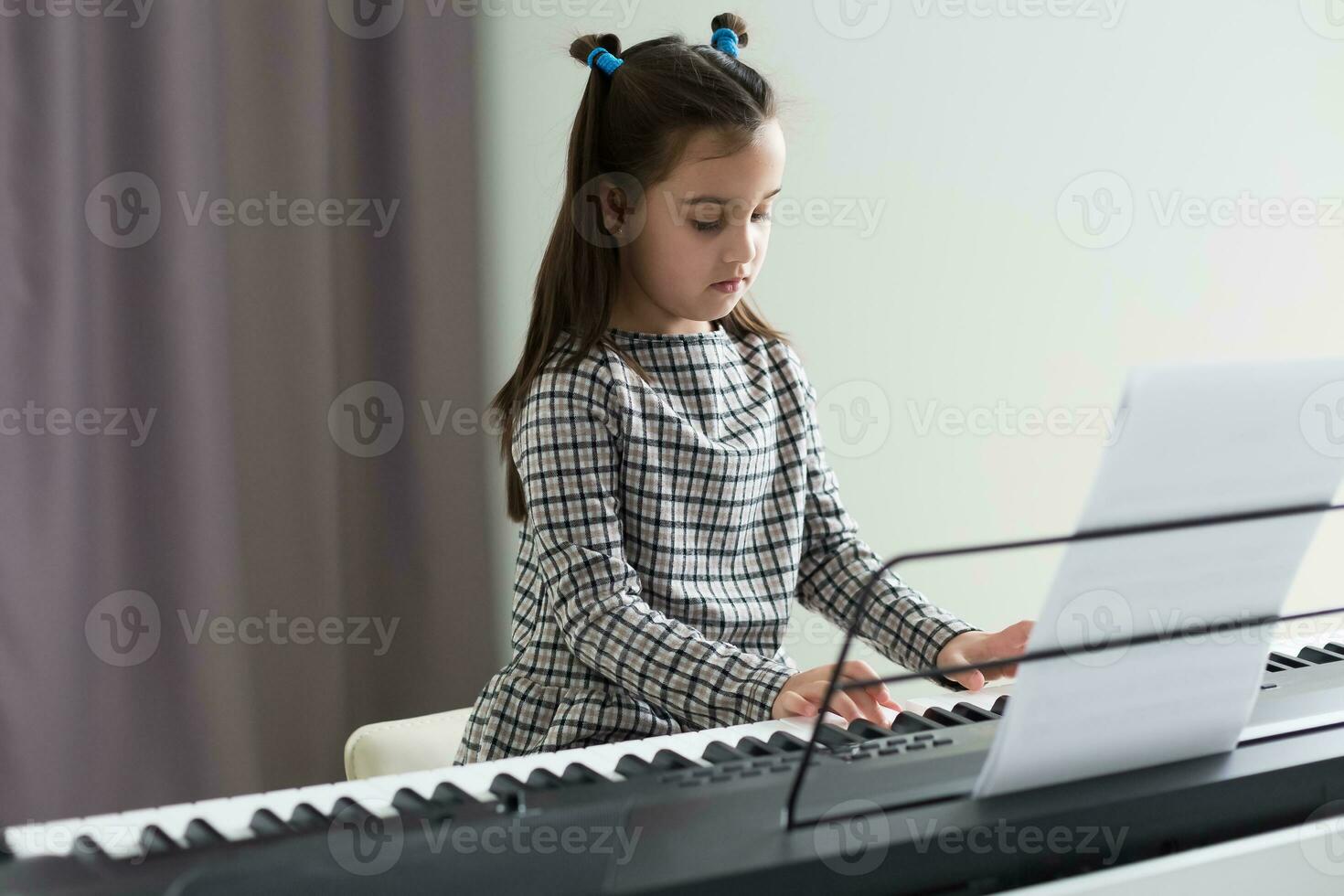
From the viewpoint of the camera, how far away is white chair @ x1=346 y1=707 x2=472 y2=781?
1.44m

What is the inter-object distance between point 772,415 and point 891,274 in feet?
4.47

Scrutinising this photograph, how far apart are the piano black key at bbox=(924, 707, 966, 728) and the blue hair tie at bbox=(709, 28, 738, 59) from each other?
788 mm

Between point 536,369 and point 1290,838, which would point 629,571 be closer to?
point 536,369

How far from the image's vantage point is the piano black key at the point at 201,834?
0.62 metres

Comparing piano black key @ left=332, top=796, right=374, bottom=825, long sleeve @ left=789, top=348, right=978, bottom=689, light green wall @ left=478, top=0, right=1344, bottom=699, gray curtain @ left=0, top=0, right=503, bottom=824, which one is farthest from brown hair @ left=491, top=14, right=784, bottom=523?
light green wall @ left=478, top=0, right=1344, bottom=699

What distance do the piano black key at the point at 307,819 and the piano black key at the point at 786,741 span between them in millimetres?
→ 268

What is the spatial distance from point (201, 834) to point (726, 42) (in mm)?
1019

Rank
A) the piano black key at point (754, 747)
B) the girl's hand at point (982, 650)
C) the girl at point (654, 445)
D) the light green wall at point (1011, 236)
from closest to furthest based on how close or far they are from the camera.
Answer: the piano black key at point (754, 747), the girl's hand at point (982, 650), the girl at point (654, 445), the light green wall at point (1011, 236)

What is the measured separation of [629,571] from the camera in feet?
3.98

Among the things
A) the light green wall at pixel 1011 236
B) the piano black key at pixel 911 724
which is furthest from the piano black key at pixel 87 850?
the light green wall at pixel 1011 236

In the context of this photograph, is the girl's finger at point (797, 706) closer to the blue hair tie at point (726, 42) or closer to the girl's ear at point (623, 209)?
the girl's ear at point (623, 209)

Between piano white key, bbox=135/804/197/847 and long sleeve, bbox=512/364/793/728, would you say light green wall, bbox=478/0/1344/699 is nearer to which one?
long sleeve, bbox=512/364/793/728

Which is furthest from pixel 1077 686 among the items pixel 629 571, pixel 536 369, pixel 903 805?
pixel 536 369

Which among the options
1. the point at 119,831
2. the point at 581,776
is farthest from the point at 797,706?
the point at 119,831
